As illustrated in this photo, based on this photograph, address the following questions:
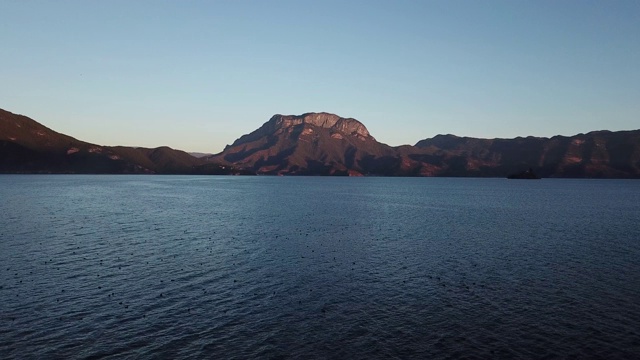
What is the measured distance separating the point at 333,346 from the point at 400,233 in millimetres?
67056

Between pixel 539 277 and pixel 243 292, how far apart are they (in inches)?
1690

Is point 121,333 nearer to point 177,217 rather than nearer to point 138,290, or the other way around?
point 138,290

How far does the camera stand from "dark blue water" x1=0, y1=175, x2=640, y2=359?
37969 millimetres

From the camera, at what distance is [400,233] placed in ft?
336

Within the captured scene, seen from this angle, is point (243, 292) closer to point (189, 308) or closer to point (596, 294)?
point (189, 308)

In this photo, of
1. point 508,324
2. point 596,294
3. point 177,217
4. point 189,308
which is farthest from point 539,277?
point 177,217

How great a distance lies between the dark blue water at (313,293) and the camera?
38.0m

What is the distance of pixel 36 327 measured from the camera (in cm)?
4016

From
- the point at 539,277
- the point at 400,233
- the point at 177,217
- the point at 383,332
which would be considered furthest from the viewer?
Result: the point at 177,217

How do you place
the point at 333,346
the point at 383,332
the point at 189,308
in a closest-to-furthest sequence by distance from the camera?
the point at 333,346
the point at 383,332
the point at 189,308

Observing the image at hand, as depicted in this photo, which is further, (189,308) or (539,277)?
(539,277)

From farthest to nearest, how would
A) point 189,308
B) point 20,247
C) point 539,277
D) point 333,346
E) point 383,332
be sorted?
1. point 20,247
2. point 539,277
3. point 189,308
4. point 383,332
5. point 333,346

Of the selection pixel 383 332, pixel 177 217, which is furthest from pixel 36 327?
pixel 177 217

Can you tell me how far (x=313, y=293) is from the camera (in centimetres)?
5334
